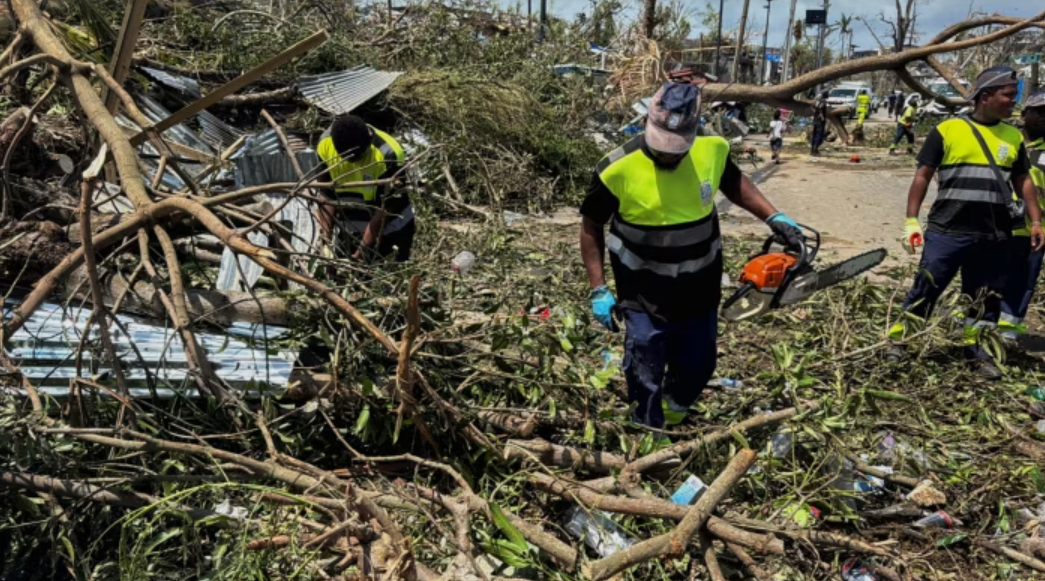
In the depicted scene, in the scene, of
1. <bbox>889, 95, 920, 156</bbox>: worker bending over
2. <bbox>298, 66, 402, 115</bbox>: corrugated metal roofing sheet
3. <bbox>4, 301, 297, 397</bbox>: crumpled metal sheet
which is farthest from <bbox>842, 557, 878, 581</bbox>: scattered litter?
<bbox>889, 95, 920, 156</bbox>: worker bending over

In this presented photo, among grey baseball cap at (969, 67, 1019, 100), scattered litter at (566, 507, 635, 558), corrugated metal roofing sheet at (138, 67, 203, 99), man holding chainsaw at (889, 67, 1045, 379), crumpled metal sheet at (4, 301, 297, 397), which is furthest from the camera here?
corrugated metal roofing sheet at (138, 67, 203, 99)

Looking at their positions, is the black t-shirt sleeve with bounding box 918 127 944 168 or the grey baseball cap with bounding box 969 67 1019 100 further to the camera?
the black t-shirt sleeve with bounding box 918 127 944 168

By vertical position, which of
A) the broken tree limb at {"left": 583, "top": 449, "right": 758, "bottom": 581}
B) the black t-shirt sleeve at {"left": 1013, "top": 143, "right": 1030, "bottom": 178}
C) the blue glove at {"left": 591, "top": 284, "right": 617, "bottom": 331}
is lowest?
the broken tree limb at {"left": 583, "top": 449, "right": 758, "bottom": 581}

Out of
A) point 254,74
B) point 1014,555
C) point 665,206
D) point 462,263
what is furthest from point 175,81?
point 1014,555

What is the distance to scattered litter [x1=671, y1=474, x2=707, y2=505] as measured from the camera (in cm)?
224

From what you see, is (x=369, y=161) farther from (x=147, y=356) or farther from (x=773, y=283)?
(x=773, y=283)

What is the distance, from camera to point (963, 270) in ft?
12.9

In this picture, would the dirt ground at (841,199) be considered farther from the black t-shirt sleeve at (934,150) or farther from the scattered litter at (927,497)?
the scattered litter at (927,497)

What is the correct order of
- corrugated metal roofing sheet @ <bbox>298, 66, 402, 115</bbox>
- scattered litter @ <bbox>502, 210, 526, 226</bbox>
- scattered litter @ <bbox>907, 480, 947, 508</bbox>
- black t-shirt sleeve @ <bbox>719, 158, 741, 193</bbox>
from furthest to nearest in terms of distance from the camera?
1. scattered litter @ <bbox>502, 210, 526, 226</bbox>
2. corrugated metal roofing sheet @ <bbox>298, 66, 402, 115</bbox>
3. black t-shirt sleeve @ <bbox>719, 158, 741, 193</bbox>
4. scattered litter @ <bbox>907, 480, 947, 508</bbox>

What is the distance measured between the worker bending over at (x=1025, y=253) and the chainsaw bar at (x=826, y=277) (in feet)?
3.50

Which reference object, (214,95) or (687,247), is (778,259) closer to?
(687,247)

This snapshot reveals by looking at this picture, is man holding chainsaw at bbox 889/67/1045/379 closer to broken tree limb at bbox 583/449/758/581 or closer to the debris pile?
the debris pile

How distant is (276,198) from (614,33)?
32.5ft

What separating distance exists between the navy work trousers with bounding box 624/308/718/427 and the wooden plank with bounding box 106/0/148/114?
2.92 m
